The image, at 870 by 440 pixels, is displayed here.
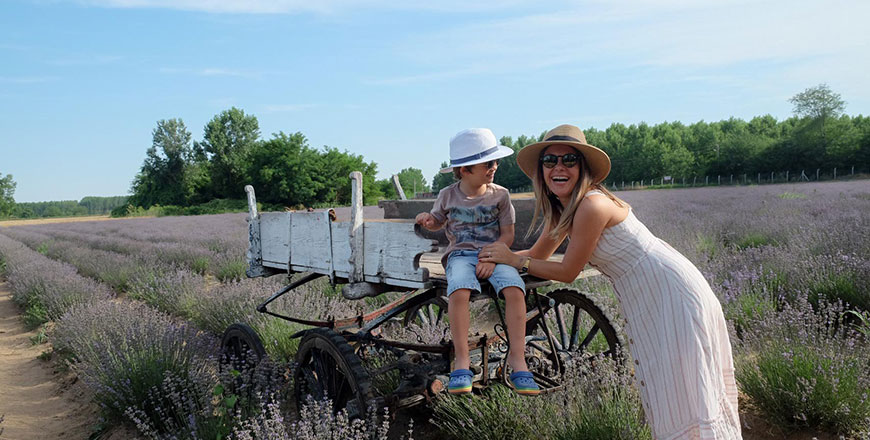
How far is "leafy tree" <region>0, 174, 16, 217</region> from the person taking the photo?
63.8m

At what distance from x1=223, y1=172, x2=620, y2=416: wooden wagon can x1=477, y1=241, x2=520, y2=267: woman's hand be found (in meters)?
0.19

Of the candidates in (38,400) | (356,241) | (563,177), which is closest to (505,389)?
(356,241)

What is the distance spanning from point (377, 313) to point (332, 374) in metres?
0.61

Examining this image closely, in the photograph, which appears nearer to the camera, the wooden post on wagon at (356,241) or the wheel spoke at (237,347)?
the wooden post on wagon at (356,241)

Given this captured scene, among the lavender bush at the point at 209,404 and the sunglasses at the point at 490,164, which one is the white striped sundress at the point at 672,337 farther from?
the lavender bush at the point at 209,404

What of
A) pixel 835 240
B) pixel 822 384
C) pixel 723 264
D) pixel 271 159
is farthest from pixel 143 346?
pixel 271 159

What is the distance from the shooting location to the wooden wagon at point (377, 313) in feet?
9.14

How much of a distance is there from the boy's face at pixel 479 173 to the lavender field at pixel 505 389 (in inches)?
46.2

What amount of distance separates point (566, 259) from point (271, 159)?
5174 centimetres

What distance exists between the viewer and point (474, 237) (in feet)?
9.13

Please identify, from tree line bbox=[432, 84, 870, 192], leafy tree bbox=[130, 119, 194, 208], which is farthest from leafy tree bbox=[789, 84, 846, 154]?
leafy tree bbox=[130, 119, 194, 208]

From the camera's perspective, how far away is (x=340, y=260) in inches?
123

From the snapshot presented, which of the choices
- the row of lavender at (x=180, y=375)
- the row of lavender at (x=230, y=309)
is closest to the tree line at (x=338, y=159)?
the row of lavender at (x=230, y=309)

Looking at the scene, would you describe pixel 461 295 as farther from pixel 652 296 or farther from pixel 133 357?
pixel 133 357
